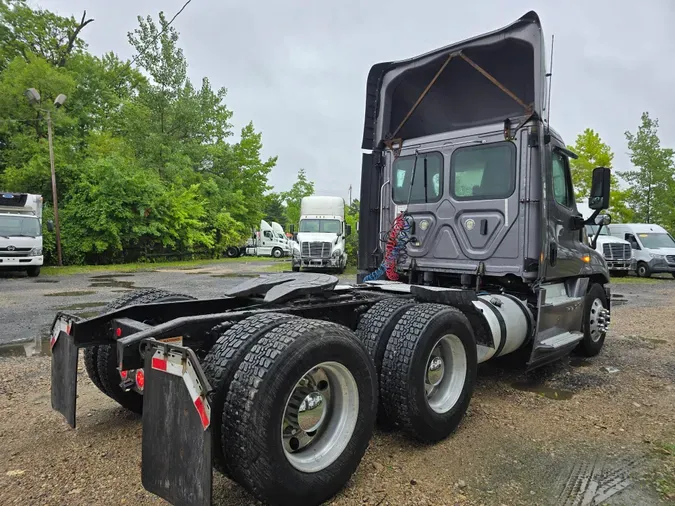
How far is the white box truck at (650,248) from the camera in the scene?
18969mm

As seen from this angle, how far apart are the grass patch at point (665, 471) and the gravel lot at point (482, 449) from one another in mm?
12

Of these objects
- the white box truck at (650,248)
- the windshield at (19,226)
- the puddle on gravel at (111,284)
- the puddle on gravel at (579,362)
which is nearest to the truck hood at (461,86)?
the puddle on gravel at (579,362)

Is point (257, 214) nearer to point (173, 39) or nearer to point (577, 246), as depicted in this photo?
point (173, 39)

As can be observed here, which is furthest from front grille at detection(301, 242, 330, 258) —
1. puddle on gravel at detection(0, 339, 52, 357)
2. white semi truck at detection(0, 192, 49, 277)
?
puddle on gravel at detection(0, 339, 52, 357)

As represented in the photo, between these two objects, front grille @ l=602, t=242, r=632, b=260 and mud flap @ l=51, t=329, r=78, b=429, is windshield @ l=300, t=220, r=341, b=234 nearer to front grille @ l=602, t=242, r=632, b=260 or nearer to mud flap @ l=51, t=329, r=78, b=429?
front grille @ l=602, t=242, r=632, b=260

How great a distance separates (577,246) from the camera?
5.46m

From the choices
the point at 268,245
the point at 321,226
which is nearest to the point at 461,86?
the point at 321,226

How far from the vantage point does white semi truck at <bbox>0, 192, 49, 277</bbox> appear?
1622 cm

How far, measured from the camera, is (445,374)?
3529 millimetres

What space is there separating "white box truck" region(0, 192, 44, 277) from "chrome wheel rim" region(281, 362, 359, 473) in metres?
17.5

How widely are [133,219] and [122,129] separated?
10.9 m

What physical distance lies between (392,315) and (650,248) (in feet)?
67.4

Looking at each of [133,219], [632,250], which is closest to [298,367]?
[632,250]

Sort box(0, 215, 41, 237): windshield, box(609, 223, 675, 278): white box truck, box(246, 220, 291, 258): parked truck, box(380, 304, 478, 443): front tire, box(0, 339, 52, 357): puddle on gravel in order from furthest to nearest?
box(246, 220, 291, 258): parked truck
box(609, 223, 675, 278): white box truck
box(0, 215, 41, 237): windshield
box(0, 339, 52, 357): puddle on gravel
box(380, 304, 478, 443): front tire
